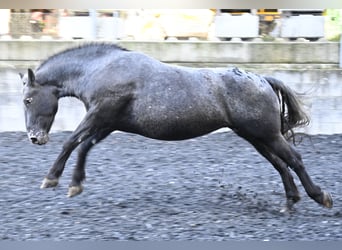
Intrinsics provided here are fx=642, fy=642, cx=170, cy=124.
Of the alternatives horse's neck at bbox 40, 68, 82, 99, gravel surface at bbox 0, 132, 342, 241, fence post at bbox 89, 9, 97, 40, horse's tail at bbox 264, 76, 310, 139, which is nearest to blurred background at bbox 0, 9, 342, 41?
fence post at bbox 89, 9, 97, 40

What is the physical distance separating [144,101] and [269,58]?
16.7 feet

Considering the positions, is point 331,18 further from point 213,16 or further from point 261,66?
point 213,16

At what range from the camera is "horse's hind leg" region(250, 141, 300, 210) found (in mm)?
5680

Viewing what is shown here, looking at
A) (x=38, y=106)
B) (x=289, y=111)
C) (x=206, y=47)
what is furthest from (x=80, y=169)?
(x=206, y=47)

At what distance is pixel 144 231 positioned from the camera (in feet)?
15.7

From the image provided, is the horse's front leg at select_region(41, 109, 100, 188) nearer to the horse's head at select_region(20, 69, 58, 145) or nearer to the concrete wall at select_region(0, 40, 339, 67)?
the horse's head at select_region(20, 69, 58, 145)

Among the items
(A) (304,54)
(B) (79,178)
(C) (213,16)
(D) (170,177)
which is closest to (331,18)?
(A) (304,54)

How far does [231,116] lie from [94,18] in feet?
15.9

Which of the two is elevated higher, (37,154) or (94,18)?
(94,18)

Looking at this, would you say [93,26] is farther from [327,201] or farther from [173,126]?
[327,201]

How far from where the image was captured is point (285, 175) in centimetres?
580

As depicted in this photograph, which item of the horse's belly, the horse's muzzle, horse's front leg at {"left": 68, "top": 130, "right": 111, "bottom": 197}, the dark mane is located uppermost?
the dark mane

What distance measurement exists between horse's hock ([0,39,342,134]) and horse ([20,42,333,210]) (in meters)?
4.23

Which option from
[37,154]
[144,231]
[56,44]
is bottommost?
[37,154]
